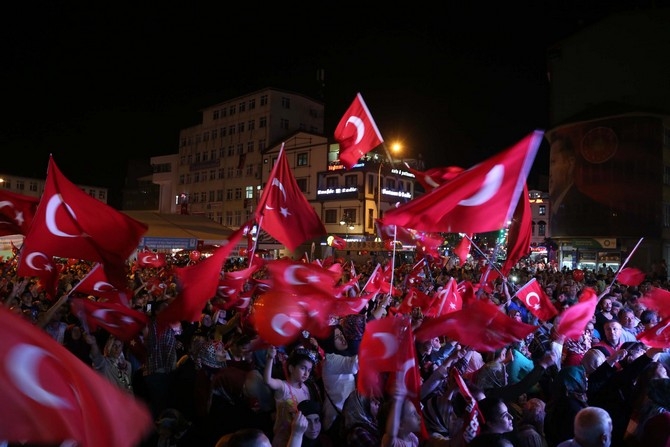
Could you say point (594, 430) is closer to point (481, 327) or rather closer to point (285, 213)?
point (481, 327)

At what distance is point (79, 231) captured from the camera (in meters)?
6.57

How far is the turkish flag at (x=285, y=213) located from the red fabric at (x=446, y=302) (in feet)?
7.84

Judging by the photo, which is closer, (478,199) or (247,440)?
(247,440)

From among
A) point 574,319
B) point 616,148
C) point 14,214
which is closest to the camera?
point 574,319

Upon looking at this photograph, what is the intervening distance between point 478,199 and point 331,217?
2069 inches

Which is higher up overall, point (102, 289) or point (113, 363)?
point (102, 289)

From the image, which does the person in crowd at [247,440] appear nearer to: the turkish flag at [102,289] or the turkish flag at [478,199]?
the turkish flag at [478,199]

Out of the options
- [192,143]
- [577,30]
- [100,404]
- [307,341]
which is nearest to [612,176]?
[577,30]

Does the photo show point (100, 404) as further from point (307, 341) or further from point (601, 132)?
point (601, 132)

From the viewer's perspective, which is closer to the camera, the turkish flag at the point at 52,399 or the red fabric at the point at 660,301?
the turkish flag at the point at 52,399

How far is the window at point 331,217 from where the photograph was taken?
2282 inches

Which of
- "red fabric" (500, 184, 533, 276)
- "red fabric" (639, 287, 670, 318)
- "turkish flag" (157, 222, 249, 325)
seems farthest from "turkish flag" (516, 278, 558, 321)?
"turkish flag" (157, 222, 249, 325)

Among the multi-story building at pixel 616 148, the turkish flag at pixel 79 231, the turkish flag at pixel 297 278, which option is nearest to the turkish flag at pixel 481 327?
the turkish flag at pixel 297 278

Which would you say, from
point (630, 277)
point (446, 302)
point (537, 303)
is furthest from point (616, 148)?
point (446, 302)
